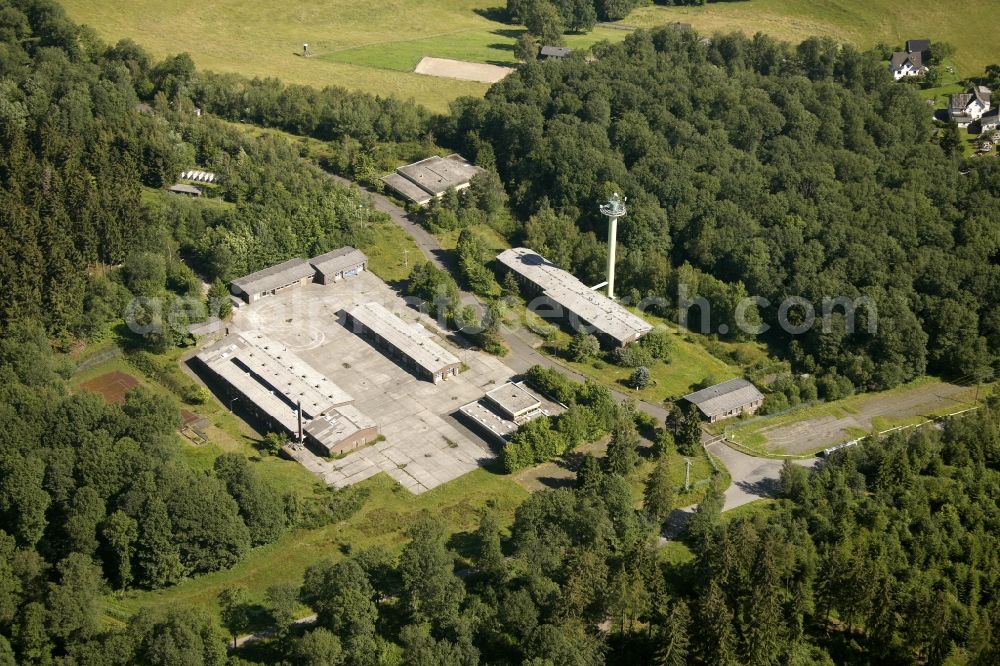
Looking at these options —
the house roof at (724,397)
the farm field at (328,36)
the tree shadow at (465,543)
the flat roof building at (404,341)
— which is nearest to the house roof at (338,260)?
the flat roof building at (404,341)

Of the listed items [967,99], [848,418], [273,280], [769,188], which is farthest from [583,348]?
[967,99]

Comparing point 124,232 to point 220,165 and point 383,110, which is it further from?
point 383,110

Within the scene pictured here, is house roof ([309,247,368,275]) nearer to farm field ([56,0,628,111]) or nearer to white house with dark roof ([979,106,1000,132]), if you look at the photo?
farm field ([56,0,628,111])

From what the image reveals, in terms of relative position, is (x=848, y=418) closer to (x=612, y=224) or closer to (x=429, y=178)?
(x=612, y=224)

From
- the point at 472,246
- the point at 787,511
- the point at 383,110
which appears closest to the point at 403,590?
the point at 787,511

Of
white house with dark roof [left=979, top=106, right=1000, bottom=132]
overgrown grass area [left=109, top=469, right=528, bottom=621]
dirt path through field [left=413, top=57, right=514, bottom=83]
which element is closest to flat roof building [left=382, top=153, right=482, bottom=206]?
dirt path through field [left=413, top=57, right=514, bottom=83]

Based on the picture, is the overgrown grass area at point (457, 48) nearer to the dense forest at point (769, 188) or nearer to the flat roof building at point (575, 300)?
the dense forest at point (769, 188)
